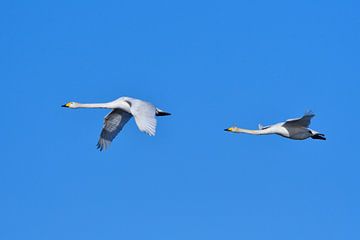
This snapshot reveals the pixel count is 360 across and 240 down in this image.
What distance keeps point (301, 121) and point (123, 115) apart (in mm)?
7101

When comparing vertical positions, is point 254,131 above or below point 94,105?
below

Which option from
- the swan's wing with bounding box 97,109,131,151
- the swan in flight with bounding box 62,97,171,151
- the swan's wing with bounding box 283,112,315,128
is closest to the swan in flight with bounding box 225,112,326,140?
the swan's wing with bounding box 283,112,315,128

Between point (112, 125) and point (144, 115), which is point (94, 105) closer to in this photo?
point (112, 125)

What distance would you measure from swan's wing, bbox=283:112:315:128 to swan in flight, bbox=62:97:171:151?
184 inches

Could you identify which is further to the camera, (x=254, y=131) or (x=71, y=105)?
(x=71, y=105)

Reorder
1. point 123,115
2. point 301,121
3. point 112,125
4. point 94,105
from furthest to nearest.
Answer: point 112,125
point 123,115
point 94,105
point 301,121

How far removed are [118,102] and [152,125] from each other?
4258 mm

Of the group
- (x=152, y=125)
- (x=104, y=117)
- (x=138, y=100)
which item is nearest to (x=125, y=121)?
(x=104, y=117)

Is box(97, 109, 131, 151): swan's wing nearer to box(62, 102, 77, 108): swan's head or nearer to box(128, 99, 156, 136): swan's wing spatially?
box(62, 102, 77, 108): swan's head

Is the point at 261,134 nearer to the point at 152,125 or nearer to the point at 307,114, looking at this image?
the point at 307,114

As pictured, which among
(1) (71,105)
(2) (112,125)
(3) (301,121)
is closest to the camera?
(3) (301,121)

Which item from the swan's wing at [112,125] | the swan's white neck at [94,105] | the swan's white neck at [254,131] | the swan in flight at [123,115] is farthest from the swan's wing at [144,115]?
the swan's white neck at [254,131]

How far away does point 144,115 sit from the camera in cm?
3394

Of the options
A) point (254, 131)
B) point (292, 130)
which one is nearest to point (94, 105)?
point (254, 131)
